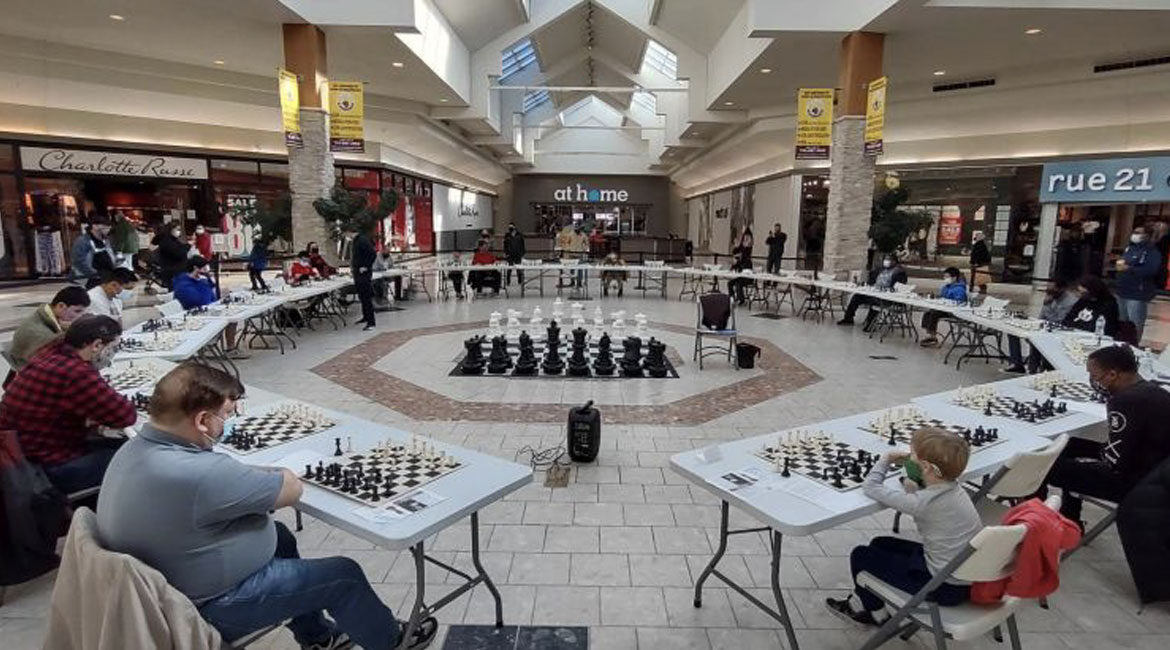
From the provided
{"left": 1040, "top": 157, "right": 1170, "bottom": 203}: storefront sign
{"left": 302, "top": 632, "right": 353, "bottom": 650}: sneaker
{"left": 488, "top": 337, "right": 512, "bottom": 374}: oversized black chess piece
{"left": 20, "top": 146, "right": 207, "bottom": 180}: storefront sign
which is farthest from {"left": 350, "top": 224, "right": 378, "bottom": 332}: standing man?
{"left": 1040, "top": 157, "right": 1170, "bottom": 203}: storefront sign

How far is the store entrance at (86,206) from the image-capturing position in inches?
553

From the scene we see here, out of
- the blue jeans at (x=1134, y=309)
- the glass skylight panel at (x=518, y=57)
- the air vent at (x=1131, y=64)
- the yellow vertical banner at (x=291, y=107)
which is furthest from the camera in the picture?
the glass skylight panel at (x=518, y=57)

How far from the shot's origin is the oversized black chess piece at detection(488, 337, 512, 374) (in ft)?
23.5

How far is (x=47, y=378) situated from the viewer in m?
2.85

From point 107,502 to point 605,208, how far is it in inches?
1378

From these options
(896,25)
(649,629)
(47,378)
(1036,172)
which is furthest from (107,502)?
(1036,172)

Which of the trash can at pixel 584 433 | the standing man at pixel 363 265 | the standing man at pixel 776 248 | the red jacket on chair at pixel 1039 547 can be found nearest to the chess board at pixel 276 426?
the trash can at pixel 584 433

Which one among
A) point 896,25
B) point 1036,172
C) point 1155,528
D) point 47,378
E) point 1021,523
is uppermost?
point 896,25

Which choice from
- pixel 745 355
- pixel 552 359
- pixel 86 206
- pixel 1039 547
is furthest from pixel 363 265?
pixel 86 206

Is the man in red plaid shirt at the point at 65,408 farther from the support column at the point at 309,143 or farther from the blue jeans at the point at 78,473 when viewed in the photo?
the support column at the point at 309,143

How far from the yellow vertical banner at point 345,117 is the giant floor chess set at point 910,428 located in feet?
33.8

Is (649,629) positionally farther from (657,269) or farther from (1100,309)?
(657,269)

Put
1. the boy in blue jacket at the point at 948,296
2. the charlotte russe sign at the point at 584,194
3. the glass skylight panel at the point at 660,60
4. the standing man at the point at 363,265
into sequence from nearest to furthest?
the boy in blue jacket at the point at 948,296, the standing man at the point at 363,265, the glass skylight panel at the point at 660,60, the charlotte russe sign at the point at 584,194

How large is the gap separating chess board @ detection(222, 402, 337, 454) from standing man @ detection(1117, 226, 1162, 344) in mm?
9099
